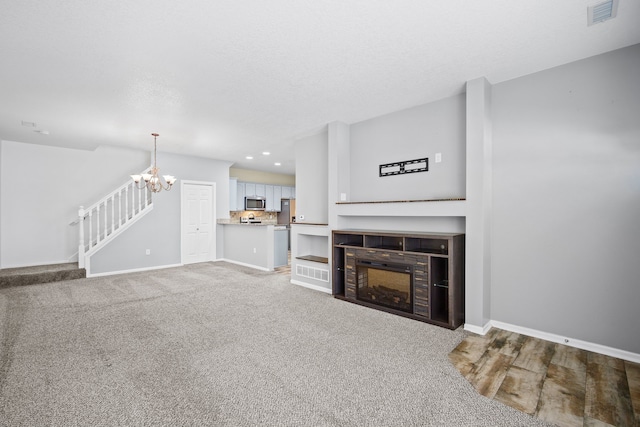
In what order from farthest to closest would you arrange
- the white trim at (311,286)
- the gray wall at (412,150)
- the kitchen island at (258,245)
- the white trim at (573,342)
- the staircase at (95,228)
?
the kitchen island at (258,245), the staircase at (95,228), the white trim at (311,286), the gray wall at (412,150), the white trim at (573,342)

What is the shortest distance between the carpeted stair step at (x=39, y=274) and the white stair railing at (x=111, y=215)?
197 mm

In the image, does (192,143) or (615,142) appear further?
(192,143)

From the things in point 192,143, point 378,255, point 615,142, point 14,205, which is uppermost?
point 192,143

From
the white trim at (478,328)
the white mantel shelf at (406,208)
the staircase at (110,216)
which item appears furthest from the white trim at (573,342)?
the staircase at (110,216)

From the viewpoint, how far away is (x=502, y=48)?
262cm

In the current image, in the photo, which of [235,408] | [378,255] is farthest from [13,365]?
[378,255]

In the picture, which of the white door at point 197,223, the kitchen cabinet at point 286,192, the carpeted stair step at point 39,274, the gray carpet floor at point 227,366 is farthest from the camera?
the kitchen cabinet at point 286,192

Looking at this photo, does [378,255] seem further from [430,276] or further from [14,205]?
[14,205]

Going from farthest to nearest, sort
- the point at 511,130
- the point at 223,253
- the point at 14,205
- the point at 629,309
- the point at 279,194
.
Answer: the point at 279,194 → the point at 223,253 → the point at 14,205 → the point at 511,130 → the point at 629,309

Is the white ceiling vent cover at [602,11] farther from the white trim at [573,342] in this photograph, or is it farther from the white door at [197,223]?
the white door at [197,223]

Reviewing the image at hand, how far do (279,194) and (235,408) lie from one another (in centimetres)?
875

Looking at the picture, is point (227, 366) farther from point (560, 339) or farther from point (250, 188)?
point (250, 188)

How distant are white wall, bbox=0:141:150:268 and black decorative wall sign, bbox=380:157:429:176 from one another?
5.97 m

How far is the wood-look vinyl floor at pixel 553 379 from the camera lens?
185 centimetres
